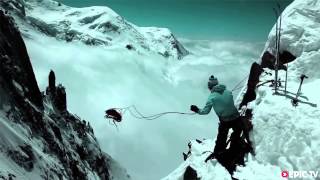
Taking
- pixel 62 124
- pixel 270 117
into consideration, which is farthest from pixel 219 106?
pixel 62 124

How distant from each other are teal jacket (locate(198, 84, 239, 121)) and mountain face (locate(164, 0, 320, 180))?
192cm

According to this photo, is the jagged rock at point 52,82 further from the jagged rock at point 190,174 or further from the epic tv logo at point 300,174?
the epic tv logo at point 300,174

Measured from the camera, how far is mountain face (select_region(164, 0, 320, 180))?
516 inches

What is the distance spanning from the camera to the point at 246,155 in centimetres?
1551

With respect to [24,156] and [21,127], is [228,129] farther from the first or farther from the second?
[21,127]

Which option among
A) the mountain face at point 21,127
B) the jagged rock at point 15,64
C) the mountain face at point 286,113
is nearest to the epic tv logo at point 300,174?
the mountain face at point 286,113

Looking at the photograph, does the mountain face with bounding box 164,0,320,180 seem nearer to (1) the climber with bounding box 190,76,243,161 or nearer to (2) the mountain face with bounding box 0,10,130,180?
(1) the climber with bounding box 190,76,243,161

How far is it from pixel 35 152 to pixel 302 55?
18361 millimetres

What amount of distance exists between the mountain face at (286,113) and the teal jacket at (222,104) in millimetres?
1921

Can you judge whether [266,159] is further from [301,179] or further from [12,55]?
[12,55]

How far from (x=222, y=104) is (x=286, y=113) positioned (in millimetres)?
2671

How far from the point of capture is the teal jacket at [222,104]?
14062 mm

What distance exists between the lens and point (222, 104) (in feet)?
46.2

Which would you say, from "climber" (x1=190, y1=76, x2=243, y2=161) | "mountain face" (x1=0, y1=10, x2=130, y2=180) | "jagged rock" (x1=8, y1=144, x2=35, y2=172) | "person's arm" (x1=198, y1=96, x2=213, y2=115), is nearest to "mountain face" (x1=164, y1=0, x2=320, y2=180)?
"climber" (x1=190, y1=76, x2=243, y2=161)
